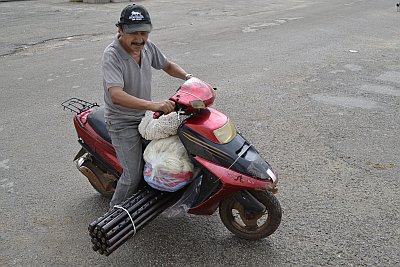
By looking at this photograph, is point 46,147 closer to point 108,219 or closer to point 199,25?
point 108,219

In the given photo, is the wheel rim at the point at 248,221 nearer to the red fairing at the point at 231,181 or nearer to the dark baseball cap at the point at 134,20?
the red fairing at the point at 231,181

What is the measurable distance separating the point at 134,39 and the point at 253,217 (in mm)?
1568

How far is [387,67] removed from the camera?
8516mm

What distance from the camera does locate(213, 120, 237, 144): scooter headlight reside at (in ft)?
10.9

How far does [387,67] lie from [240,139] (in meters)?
6.06

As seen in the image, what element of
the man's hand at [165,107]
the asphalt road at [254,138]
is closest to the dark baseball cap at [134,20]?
the man's hand at [165,107]

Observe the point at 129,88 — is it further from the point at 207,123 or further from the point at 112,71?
the point at 207,123

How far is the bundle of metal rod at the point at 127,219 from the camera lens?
319 centimetres

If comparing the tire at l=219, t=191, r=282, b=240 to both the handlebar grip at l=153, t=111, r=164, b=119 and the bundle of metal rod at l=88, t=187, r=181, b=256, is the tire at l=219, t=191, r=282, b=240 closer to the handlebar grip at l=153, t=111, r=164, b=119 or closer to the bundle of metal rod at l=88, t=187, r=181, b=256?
the bundle of metal rod at l=88, t=187, r=181, b=256

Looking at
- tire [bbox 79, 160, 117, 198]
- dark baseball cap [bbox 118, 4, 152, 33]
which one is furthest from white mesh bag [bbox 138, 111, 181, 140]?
tire [bbox 79, 160, 117, 198]

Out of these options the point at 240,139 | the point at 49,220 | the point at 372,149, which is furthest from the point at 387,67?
the point at 49,220

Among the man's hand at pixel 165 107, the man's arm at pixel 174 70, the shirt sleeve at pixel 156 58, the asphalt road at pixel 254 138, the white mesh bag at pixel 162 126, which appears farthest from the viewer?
the man's arm at pixel 174 70

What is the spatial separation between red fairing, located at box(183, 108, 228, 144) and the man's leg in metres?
0.47

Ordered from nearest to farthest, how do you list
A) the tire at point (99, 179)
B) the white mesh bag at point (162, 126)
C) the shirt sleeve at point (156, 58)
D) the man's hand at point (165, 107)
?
1. the man's hand at point (165, 107)
2. the white mesh bag at point (162, 126)
3. the shirt sleeve at point (156, 58)
4. the tire at point (99, 179)
